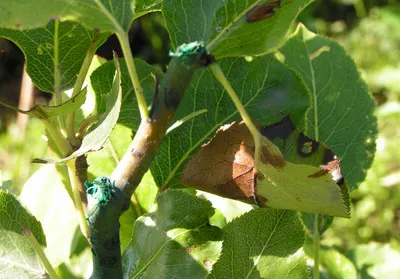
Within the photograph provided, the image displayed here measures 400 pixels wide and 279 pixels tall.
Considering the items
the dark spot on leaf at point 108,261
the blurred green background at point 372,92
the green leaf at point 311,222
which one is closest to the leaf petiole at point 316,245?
the green leaf at point 311,222

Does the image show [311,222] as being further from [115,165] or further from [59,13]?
[59,13]

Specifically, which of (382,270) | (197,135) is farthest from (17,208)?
(382,270)

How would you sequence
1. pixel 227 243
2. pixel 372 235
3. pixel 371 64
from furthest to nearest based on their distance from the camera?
pixel 371 64 → pixel 372 235 → pixel 227 243

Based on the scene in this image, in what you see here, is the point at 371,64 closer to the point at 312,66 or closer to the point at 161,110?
the point at 312,66

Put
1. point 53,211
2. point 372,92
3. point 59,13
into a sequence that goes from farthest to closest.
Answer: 1. point 372,92
2. point 53,211
3. point 59,13

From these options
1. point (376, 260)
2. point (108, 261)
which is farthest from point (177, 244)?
point (376, 260)

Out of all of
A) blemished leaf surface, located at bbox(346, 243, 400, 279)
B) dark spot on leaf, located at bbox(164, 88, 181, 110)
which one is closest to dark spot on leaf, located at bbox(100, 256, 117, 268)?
dark spot on leaf, located at bbox(164, 88, 181, 110)
